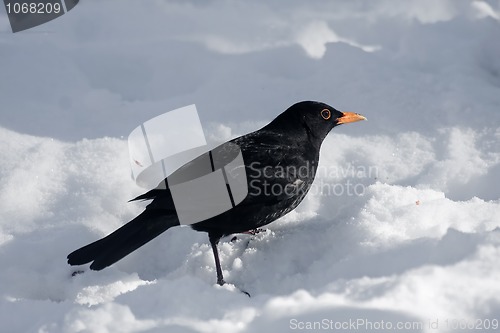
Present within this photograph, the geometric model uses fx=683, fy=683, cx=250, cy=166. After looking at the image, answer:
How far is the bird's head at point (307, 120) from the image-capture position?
16.3 feet

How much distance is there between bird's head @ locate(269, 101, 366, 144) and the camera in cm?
497

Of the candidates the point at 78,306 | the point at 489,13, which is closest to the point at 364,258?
the point at 78,306

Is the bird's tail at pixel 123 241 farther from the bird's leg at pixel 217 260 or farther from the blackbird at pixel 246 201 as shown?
the bird's leg at pixel 217 260

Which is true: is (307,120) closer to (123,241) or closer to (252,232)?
(252,232)

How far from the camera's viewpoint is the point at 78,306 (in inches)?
136

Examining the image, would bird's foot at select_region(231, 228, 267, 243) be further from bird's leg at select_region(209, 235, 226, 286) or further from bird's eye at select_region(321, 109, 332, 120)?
bird's eye at select_region(321, 109, 332, 120)

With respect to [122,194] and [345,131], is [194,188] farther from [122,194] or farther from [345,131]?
[345,131]

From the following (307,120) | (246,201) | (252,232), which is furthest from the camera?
(307,120)

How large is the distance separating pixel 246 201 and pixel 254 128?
1.69 meters

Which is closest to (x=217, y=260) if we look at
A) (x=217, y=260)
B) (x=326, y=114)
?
(x=217, y=260)

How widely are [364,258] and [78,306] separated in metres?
1.54

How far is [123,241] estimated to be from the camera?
4234 mm

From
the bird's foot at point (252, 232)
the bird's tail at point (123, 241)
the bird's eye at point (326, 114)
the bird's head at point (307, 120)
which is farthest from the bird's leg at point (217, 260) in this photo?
the bird's eye at point (326, 114)

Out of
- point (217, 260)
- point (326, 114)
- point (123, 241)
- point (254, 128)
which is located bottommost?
point (254, 128)
